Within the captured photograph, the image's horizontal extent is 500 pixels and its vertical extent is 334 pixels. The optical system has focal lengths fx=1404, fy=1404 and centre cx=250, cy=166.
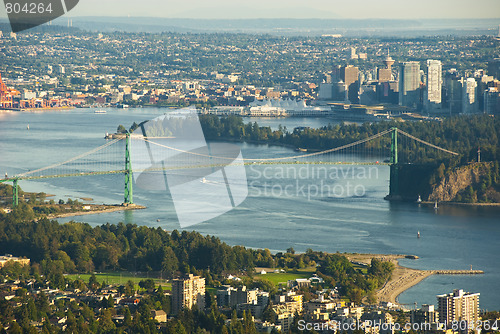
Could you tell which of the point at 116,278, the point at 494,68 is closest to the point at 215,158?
the point at 116,278

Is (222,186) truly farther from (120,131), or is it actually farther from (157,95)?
(157,95)

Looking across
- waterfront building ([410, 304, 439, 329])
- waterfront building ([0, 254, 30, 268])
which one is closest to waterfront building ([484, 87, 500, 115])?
waterfront building ([0, 254, 30, 268])

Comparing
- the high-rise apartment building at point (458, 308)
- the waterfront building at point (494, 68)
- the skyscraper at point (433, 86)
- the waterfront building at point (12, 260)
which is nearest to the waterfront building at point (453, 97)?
the skyscraper at point (433, 86)

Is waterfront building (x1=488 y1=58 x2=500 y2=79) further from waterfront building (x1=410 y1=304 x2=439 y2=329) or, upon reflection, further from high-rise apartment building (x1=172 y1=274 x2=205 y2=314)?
waterfront building (x1=410 y1=304 x2=439 y2=329)

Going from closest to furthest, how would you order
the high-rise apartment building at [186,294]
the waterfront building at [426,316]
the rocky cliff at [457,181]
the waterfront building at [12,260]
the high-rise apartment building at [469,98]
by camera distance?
the waterfront building at [426,316]
the high-rise apartment building at [186,294]
the waterfront building at [12,260]
the rocky cliff at [457,181]
the high-rise apartment building at [469,98]

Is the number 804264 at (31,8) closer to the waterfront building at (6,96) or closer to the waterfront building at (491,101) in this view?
the waterfront building at (491,101)

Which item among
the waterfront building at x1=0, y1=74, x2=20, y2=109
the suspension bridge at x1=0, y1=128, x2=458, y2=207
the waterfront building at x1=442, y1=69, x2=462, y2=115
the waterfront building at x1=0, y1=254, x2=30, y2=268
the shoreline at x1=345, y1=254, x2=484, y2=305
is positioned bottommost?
the waterfront building at x1=0, y1=74, x2=20, y2=109

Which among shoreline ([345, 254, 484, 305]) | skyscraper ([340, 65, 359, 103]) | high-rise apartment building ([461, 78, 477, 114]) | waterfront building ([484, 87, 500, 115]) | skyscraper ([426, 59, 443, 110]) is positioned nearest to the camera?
shoreline ([345, 254, 484, 305])

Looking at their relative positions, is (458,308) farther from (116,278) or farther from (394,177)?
(394,177)
